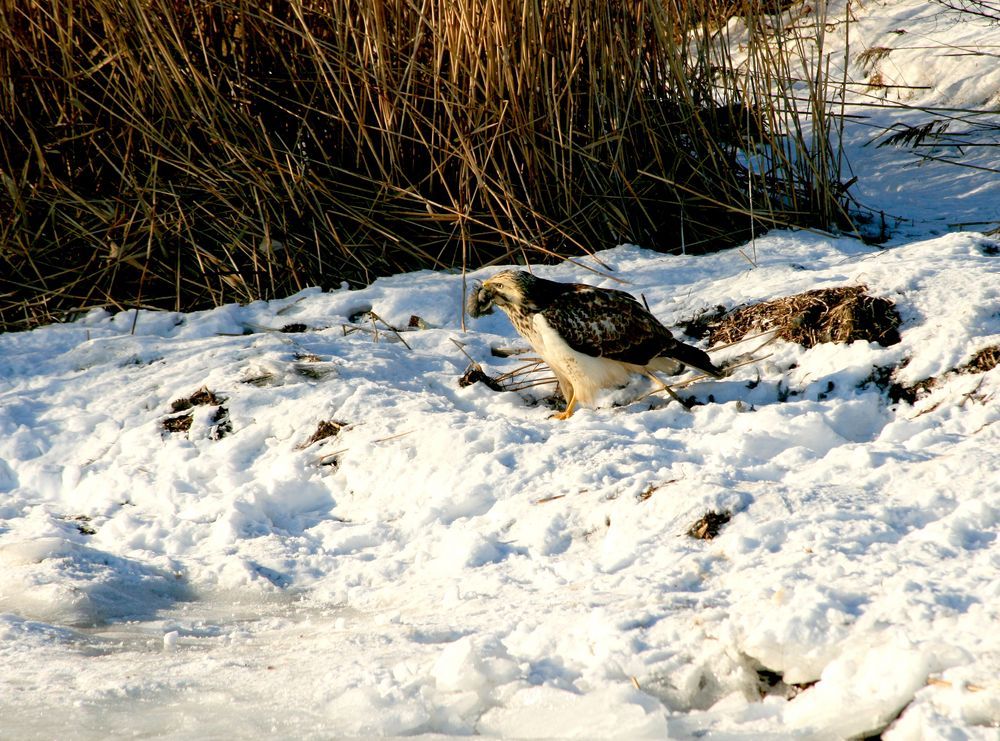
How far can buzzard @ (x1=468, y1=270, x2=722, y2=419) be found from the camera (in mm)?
3742

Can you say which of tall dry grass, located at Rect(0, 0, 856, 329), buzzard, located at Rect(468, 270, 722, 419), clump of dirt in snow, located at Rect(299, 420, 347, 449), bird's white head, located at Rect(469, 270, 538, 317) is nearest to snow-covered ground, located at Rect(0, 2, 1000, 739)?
clump of dirt in snow, located at Rect(299, 420, 347, 449)

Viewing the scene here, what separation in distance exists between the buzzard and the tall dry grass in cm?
122

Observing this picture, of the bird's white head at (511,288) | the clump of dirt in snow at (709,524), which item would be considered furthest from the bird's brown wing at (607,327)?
the clump of dirt in snow at (709,524)

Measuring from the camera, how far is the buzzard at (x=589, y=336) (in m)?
3.74

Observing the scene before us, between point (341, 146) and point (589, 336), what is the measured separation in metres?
2.27

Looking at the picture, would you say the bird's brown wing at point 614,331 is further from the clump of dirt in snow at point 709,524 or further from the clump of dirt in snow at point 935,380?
the clump of dirt in snow at point 709,524

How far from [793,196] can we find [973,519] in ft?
10.4

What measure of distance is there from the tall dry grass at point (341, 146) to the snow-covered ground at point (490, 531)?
49 cm

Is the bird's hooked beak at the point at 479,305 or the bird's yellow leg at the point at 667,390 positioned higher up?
the bird's hooked beak at the point at 479,305

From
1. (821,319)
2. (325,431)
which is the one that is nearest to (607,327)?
(821,319)

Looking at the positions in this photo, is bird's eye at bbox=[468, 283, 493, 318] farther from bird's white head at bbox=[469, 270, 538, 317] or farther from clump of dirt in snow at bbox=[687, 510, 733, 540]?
A: clump of dirt in snow at bbox=[687, 510, 733, 540]

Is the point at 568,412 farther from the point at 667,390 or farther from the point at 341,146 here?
the point at 341,146

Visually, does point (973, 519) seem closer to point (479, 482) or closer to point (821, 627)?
point (821, 627)

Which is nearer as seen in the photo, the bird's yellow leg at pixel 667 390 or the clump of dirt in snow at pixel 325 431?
the clump of dirt in snow at pixel 325 431
